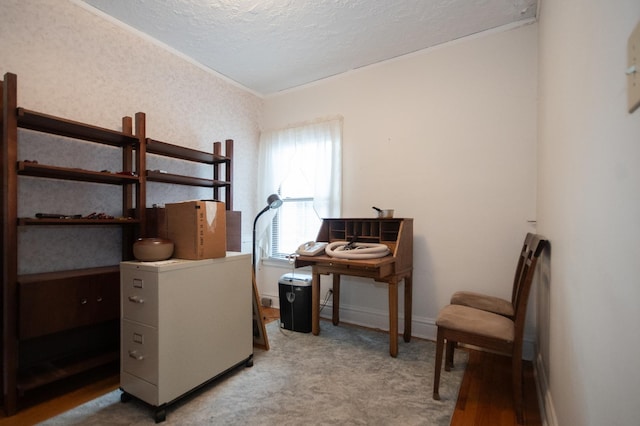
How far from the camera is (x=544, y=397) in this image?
5.30 feet

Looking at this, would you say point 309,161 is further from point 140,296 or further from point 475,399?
point 475,399

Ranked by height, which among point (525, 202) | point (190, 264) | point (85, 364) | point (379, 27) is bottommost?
point (85, 364)

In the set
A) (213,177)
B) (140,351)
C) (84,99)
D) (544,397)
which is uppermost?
(84,99)

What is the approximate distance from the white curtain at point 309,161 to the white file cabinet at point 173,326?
148cm

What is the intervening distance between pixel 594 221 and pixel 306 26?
8.07ft

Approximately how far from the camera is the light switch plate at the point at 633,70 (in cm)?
57

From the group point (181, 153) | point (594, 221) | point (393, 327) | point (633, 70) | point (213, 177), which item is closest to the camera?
point (633, 70)

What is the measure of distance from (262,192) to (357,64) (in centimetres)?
186

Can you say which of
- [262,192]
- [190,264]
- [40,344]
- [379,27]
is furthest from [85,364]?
[379,27]

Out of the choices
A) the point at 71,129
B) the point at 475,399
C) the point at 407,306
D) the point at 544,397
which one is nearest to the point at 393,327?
the point at 407,306

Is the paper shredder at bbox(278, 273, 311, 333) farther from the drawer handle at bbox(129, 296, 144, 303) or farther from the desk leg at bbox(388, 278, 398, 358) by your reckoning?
the drawer handle at bbox(129, 296, 144, 303)

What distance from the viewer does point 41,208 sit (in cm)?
200

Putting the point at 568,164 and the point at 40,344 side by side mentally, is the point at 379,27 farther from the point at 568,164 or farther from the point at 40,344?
the point at 40,344

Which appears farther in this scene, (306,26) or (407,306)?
(407,306)
